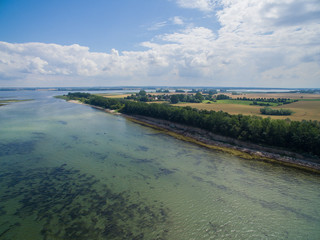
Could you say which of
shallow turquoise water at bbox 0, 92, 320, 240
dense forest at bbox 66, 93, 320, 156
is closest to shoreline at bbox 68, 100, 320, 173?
dense forest at bbox 66, 93, 320, 156

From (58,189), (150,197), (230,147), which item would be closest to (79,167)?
(58,189)

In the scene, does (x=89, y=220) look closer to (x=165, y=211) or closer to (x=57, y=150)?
(x=165, y=211)

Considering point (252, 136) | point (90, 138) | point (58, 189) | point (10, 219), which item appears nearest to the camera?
point (10, 219)

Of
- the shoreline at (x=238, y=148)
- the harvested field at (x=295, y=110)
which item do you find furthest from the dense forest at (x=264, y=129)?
the harvested field at (x=295, y=110)

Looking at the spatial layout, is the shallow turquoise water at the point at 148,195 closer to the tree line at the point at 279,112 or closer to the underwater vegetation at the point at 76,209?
the underwater vegetation at the point at 76,209

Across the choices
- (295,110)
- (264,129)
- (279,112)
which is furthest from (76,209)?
(295,110)

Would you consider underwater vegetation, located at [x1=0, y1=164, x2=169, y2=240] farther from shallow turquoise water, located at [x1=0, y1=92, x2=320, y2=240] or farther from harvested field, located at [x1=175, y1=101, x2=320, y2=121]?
harvested field, located at [x1=175, y1=101, x2=320, y2=121]
